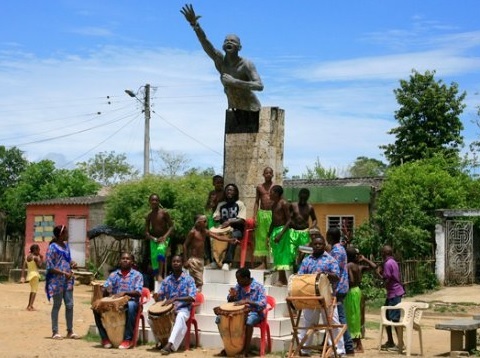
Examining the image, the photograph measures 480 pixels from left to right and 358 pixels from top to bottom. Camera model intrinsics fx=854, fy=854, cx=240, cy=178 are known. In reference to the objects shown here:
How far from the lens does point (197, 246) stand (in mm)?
12828

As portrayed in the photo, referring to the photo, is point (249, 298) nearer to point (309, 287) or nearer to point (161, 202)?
point (309, 287)

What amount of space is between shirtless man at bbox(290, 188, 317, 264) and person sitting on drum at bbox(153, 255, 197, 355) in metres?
1.77

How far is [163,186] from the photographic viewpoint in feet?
95.7

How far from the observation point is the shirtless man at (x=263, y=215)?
12938 millimetres

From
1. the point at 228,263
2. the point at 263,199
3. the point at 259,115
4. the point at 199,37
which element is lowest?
the point at 228,263

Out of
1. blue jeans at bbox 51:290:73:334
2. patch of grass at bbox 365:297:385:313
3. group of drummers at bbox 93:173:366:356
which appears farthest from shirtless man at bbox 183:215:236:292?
patch of grass at bbox 365:297:385:313

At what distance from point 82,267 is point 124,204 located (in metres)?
5.32

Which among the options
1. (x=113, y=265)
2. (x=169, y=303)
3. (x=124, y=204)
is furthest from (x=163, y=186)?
(x=169, y=303)

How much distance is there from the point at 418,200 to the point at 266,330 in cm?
1718

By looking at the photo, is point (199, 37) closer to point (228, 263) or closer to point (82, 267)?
point (228, 263)

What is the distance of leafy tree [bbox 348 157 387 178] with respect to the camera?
A: 2153 inches

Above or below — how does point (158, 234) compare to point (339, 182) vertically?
below

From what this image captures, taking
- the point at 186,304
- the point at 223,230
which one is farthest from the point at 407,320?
the point at 186,304

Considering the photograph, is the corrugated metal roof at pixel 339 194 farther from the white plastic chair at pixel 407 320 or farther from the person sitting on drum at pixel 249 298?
the person sitting on drum at pixel 249 298
